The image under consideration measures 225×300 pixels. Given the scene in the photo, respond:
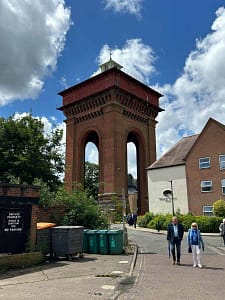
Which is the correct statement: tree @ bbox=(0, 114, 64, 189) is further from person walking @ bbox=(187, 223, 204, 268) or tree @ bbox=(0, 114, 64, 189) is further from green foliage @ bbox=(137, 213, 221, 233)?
person walking @ bbox=(187, 223, 204, 268)

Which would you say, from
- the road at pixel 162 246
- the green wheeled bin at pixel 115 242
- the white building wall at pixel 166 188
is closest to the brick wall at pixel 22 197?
the green wheeled bin at pixel 115 242

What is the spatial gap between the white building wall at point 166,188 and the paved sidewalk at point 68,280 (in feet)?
81.7

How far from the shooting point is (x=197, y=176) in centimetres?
3594

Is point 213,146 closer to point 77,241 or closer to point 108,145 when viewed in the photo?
point 108,145

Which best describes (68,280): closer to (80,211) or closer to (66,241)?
(66,241)

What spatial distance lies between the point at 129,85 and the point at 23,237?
131ft

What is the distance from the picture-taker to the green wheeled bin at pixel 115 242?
1495 cm

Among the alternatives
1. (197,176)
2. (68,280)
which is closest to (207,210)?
(197,176)

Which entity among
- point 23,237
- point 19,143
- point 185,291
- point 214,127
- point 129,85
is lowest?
point 185,291

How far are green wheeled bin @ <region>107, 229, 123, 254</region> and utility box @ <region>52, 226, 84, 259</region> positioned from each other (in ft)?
6.42

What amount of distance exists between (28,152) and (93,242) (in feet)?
46.3

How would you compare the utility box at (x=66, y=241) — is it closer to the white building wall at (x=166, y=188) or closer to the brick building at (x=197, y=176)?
the brick building at (x=197, y=176)

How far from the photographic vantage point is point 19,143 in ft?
93.1

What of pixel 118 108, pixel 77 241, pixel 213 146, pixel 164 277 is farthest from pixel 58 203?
pixel 118 108
